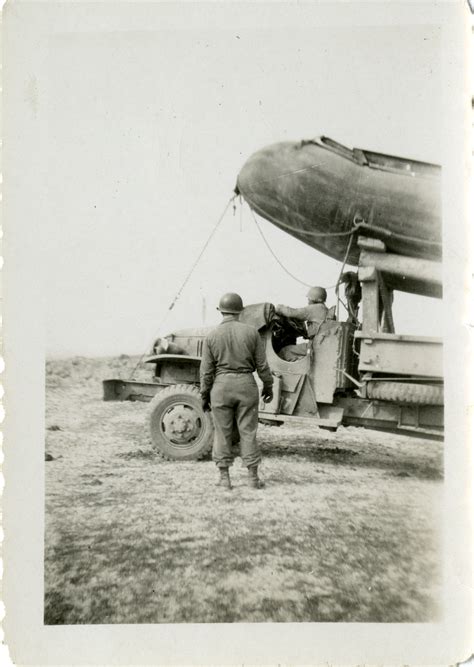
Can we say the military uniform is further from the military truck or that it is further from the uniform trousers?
the military truck

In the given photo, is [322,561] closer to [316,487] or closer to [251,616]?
[251,616]

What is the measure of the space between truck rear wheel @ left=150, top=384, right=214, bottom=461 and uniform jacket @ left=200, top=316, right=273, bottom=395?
61 cm

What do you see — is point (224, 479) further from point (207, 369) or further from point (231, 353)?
point (231, 353)

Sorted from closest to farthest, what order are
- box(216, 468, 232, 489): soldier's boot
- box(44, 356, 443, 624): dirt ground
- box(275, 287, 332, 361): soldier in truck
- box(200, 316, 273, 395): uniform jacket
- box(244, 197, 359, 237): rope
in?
box(44, 356, 443, 624): dirt ground → box(216, 468, 232, 489): soldier's boot → box(200, 316, 273, 395): uniform jacket → box(244, 197, 359, 237): rope → box(275, 287, 332, 361): soldier in truck

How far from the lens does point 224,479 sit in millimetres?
3938

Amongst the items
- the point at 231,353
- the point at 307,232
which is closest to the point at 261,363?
the point at 231,353

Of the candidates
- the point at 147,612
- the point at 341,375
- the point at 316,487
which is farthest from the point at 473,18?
the point at 147,612

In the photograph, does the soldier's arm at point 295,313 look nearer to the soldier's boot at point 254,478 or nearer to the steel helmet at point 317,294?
the steel helmet at point 317,294

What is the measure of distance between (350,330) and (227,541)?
2169 mm

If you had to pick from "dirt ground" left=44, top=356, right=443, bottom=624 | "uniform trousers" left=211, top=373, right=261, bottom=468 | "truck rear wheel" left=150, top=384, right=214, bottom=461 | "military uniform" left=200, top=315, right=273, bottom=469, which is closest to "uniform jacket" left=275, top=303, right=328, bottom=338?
"military uniform" left=200, top=315, right=273, bottom=469

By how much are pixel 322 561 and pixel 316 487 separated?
81 centimetres

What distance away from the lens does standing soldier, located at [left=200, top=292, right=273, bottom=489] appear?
397 centimetres

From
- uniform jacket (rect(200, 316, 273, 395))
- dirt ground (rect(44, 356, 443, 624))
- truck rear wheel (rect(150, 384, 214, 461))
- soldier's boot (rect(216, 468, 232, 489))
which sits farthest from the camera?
truck rear wheel (rect(150, 384, 214, 461))

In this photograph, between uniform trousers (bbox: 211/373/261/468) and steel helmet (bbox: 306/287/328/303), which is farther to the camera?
steel helmet (bbox: 306/287/328/303)
